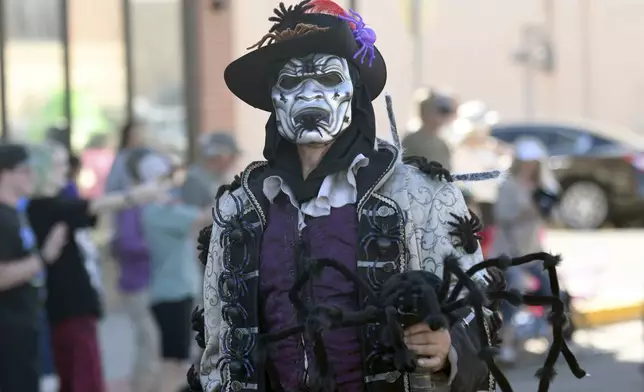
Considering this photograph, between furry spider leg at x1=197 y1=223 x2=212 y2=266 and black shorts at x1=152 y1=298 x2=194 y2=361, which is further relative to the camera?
black shorts at x1=152 y1=298 x2=194 y2=361

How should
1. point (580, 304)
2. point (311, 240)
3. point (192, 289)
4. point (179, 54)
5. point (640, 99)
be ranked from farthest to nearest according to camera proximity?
1. point (640, 99)
2. point (179, 54)
3. point (580, 304)
4. point (192, 289)
5. point (311, 240)

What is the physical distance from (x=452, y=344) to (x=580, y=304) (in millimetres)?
9897

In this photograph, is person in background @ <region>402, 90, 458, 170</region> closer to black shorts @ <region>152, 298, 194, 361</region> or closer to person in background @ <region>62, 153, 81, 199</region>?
black shorts @ <region>152, 298, 194, 361</region>

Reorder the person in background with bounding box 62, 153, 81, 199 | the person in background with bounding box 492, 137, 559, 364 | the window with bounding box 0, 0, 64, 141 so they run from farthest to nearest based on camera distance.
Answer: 1. the window with bounding box 0, 0, 64, 141
2. the person in background with bounding box 492, 137, 559, 364
3. the person in background with bounding box 62, 153, 81, 199

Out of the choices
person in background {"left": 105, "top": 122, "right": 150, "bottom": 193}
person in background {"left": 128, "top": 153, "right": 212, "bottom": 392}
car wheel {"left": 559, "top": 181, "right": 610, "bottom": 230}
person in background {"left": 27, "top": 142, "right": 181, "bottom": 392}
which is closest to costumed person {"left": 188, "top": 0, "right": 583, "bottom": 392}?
person in background {"left": 27, "top": 142, "right": 181, "bottom": 392}

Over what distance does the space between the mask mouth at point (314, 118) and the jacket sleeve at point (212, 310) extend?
0.29 m

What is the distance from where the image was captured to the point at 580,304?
12.5 meters

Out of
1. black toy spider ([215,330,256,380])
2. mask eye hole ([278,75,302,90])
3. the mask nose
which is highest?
mask eye hole ([278,75,302,90])

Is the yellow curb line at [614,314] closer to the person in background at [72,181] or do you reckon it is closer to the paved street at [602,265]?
the paved street at [602,265]

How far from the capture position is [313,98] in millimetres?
3188

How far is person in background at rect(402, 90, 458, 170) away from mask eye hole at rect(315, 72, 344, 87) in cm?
499

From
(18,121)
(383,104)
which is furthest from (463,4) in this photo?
(383,104)

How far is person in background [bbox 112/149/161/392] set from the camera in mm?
8211

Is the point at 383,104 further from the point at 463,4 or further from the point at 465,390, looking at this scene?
the point at 463,4
